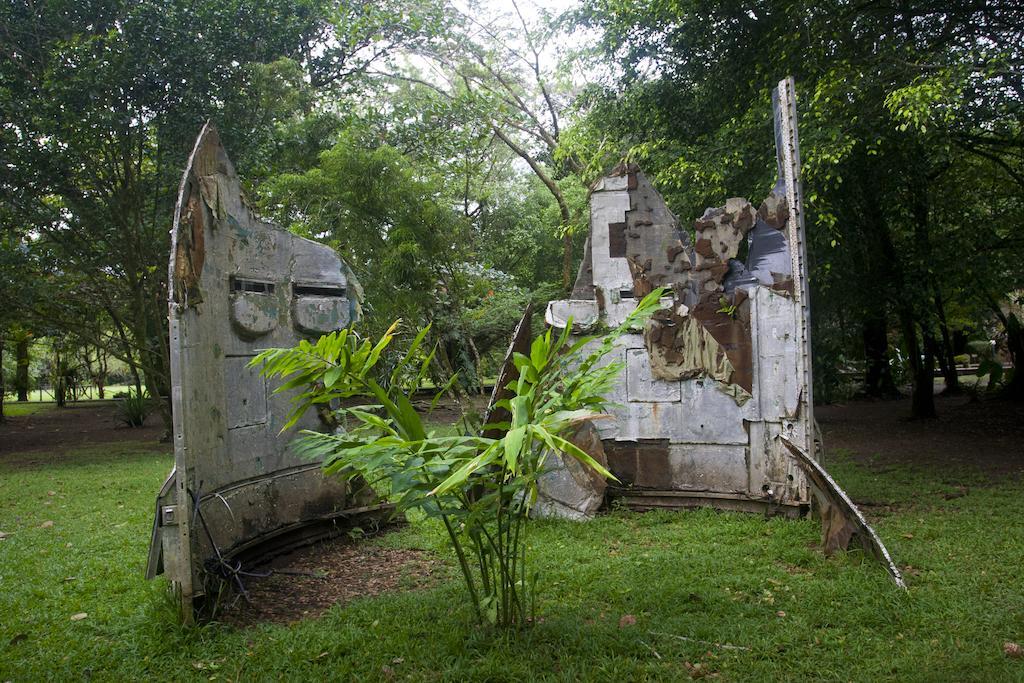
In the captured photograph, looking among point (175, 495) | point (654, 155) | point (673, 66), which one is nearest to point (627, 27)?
point (673, 66)

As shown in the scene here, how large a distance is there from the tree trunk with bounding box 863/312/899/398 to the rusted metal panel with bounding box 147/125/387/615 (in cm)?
927

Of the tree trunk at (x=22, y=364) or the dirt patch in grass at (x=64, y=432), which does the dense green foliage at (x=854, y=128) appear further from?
the tree trunk at (x=22, y=364)

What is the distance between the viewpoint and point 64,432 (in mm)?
15375

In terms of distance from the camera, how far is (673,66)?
33.7ft

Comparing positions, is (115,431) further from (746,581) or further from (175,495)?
(746,581)

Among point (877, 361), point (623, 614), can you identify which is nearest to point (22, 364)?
point (877, 361)

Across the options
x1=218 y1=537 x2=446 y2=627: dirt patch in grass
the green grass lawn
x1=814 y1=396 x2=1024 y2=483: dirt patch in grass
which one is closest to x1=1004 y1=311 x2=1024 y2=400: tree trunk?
x1=814 y1=396 x2=1024 y2=483: dirt patch in grass

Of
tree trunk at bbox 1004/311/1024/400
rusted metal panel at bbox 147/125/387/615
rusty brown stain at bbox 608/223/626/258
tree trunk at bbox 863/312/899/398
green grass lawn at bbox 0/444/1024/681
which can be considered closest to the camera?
green grass lawn at bbox 0/444/1024/681

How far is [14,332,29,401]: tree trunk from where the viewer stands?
19.6 meters

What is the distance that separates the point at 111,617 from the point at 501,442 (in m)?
2.73

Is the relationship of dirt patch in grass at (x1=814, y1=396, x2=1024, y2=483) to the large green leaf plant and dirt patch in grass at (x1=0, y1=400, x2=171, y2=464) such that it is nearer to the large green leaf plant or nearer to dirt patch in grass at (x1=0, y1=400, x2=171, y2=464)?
the large green leaf plant

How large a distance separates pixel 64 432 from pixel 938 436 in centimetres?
1546

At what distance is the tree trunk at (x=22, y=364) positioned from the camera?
19.6 metres

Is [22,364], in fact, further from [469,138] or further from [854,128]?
[854,128]
